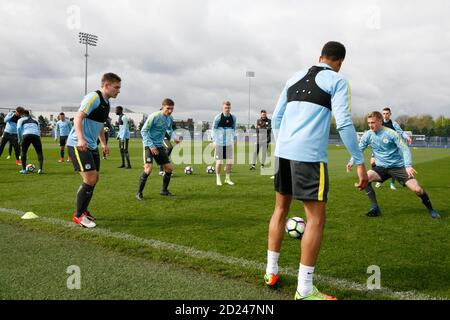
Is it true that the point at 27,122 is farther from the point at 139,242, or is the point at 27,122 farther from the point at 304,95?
the point at 304,95

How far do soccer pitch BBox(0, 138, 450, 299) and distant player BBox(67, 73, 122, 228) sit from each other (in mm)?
337

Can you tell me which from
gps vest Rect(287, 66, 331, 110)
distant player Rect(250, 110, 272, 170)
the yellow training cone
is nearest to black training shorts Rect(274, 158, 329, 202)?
gps vest Rect(287, 66, 331, 110)

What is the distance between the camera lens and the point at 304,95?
11.0 ft

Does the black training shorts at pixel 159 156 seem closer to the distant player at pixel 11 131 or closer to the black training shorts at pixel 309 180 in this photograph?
the black training shorts at pixel 309 180

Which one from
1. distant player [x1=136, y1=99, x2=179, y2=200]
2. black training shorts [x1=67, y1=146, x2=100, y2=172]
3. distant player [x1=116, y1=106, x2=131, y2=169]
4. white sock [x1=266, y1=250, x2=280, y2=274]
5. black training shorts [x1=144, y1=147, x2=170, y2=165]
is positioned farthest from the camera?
distant player [x1=116, y1=106, x2=131, y2=169]

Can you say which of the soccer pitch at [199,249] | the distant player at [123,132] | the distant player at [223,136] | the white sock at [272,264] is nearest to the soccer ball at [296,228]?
the soccer pitch at [199,249]

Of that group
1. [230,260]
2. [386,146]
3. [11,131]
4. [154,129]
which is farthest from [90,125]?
[11,131]

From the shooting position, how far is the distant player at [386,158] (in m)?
6.83

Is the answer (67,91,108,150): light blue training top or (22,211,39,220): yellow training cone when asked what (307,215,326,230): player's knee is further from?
(22,211,39,220): yellow training cone

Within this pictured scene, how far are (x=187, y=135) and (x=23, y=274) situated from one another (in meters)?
51.3

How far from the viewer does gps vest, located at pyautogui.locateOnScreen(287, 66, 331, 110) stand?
3254 mm

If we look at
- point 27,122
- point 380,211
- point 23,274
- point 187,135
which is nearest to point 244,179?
point 380,211

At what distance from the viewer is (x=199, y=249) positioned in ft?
15.3

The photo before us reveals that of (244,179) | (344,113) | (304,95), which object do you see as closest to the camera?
(344,113)
